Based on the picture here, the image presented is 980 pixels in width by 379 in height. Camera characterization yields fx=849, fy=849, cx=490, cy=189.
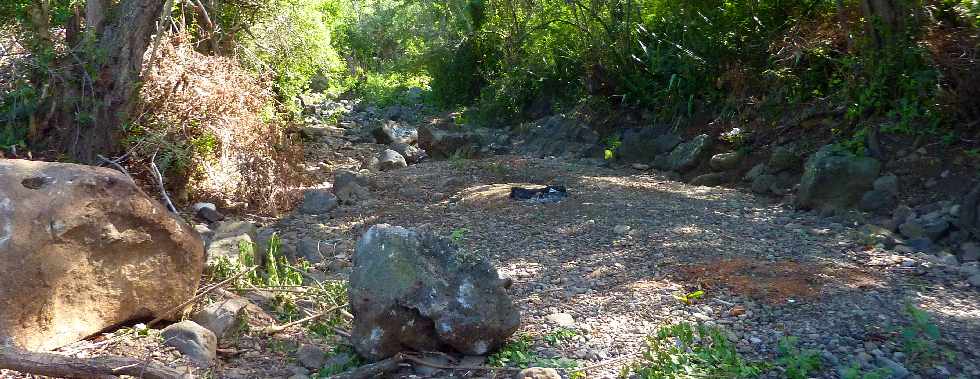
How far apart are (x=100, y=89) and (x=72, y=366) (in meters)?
4.55

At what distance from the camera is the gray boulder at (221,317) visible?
4480 mm

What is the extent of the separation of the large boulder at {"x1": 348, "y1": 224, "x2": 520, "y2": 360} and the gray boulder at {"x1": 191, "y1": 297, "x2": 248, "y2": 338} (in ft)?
2.79

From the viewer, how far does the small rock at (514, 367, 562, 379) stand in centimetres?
379

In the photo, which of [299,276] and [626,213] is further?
[626,213]

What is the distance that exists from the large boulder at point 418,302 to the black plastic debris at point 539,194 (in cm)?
355

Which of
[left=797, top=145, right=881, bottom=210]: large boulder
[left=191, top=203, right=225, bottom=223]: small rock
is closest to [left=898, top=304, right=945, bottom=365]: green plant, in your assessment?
[left=797, top=145, right=881, bottom=210]: large boulder

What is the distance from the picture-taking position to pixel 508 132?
14094mm

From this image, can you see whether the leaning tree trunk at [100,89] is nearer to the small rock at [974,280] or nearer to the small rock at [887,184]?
the small rock at [887,184]

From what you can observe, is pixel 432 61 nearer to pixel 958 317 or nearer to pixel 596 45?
pixel 596 45

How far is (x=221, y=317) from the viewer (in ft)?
14.9

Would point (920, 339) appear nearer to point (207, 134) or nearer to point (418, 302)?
point (418, 302)

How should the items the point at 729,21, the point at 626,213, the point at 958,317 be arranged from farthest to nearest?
the point at 729,21
the point at 626,213
the point at 958,317

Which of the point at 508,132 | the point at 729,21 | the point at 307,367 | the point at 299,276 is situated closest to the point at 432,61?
the point at 508,132

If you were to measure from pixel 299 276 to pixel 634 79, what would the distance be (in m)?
7.13
